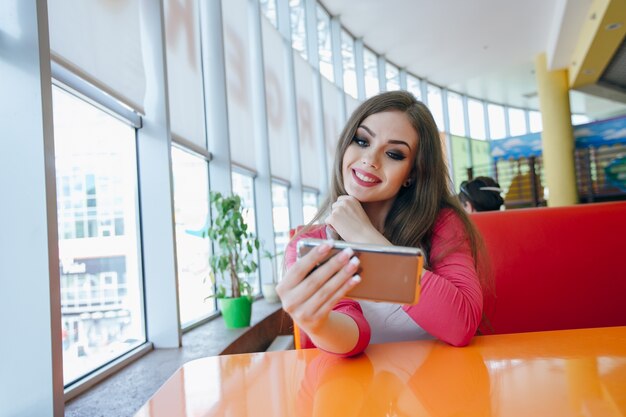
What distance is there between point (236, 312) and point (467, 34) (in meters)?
9.50

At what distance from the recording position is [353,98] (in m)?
10.0

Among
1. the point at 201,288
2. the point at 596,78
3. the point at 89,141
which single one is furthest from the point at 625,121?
the point at 89,141

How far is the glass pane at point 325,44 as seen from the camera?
8.71 m

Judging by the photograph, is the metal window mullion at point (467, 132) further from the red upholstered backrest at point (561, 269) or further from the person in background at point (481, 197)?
the red upholstered backrest at point (561, 269)

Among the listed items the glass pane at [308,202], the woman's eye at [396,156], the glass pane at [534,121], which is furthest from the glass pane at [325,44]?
the glass pane at [534,121]

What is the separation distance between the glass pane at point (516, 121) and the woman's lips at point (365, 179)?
16.7 metres

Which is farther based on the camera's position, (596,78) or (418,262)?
(596,78)

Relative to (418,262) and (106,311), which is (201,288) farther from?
(418,262)

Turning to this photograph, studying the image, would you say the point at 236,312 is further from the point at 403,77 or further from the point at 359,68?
the point at 403,77

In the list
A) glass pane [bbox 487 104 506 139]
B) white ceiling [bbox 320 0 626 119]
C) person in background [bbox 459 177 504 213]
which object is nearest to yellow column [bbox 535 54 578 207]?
white ceiling [bbox 320 0 626 119]

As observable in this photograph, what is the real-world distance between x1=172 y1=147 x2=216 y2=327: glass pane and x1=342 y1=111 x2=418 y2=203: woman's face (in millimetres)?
2537

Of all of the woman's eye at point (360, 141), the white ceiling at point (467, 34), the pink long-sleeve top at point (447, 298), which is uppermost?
the white ceiling at point (467, 34)

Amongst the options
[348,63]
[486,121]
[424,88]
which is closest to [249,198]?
[348,63]

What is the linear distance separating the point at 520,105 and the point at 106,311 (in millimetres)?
16802
